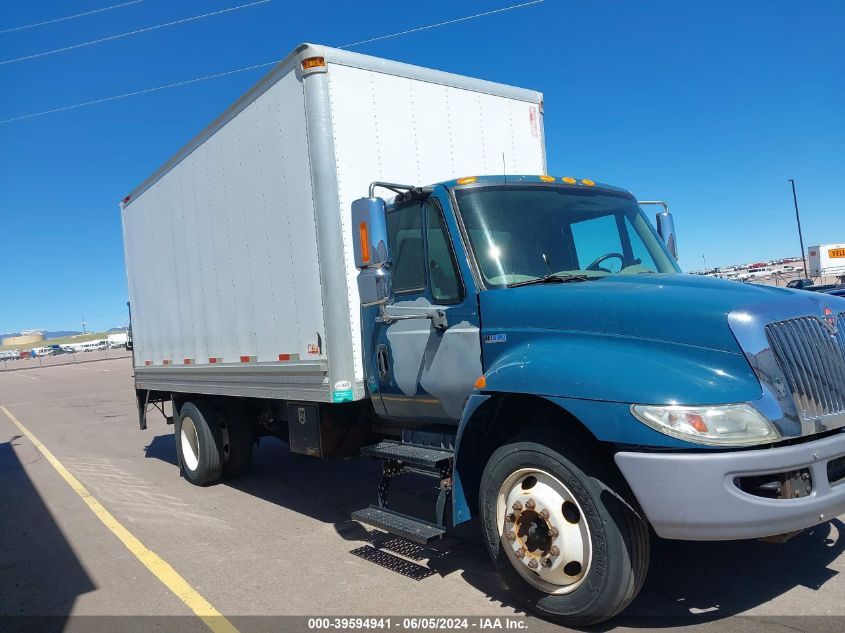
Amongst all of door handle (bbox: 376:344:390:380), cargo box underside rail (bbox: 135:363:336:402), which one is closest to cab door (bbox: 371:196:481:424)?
door handle (bbox: 376:344:390:380)

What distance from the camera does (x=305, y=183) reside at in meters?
5.07

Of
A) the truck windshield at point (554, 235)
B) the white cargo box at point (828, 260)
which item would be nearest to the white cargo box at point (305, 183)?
the truck windshield at point (554, 235)

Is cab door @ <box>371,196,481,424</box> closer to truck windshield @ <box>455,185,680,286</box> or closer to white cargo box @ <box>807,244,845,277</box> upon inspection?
truck windshield @ <box>455,185,680,286</box>

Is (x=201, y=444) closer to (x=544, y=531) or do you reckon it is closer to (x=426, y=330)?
(x=426, y=330)

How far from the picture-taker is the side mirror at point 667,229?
5434mm

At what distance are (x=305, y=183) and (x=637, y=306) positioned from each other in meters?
2.76

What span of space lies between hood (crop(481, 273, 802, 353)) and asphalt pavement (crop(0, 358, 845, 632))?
153 centimetres

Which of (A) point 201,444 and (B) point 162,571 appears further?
(A) point 201,444

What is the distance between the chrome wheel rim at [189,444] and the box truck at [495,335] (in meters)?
0.87

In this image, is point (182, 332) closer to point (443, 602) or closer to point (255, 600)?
point (255, 600)

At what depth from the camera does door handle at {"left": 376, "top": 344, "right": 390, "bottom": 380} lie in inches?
188

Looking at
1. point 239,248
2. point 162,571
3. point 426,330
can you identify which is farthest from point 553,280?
point 162,571

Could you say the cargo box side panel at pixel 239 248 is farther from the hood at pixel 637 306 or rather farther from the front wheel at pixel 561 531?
the front wheel at pixel 561 531

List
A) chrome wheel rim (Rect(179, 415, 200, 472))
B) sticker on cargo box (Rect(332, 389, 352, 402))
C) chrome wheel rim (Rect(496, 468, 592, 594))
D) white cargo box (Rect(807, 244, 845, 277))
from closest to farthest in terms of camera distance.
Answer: chrome wheel rim (Rect(496, 468, 592, 594))
sticker on cargo box (Rect(332, 389, 352, 402))
chrome wheel rim (Rect(179, 415, 200, 472))
white cargo box (Rect(807, 244, 845, 277))
